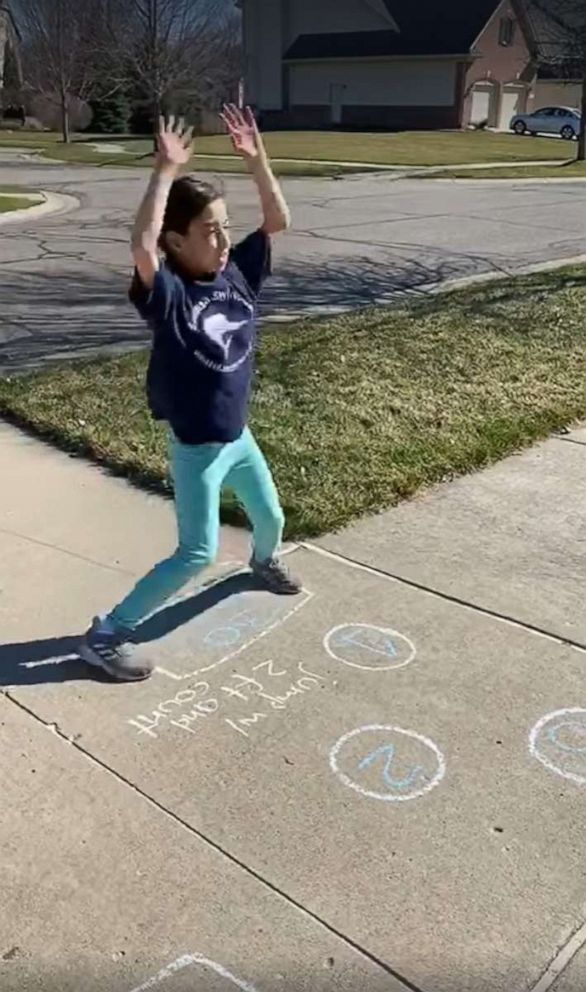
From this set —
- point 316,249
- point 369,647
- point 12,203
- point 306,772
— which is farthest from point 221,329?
point 12,203

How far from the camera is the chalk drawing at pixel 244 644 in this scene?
3.20 m

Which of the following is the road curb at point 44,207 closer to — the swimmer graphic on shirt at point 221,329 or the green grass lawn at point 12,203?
the green grass lawn at point 12,203

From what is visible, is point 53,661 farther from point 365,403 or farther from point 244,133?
point 365,403

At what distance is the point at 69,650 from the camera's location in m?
3.34

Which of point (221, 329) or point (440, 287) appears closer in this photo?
point (221, 329)

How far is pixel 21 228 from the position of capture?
14.9 m

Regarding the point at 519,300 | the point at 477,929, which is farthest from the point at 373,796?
the point at 519,300

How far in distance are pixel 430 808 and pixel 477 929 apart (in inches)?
15.9

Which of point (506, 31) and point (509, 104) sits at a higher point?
point (506, 31)

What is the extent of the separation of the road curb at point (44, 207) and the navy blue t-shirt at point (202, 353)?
44.3ft

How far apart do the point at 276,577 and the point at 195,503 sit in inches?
25.9

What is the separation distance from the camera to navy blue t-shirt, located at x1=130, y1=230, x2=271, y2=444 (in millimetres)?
2877

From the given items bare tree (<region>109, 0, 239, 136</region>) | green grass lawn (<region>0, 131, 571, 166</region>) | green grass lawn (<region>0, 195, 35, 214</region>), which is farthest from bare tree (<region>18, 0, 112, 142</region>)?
green grass lawn (<region>0, 195, 35, 214</region>)

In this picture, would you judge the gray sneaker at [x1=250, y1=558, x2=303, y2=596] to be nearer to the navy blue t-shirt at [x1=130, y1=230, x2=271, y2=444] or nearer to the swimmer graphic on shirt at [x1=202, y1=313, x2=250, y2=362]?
the navy blue t-shirt at [x1=130, y1=230, x2=271, y2=444]
